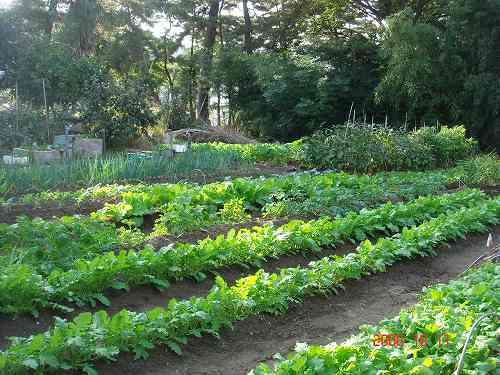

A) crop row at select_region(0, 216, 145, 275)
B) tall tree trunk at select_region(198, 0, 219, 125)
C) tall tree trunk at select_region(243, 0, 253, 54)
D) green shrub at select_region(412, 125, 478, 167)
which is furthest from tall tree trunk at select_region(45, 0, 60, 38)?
crop row at select_region(0, 216, 145, 275)

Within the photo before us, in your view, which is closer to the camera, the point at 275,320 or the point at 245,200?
the point at 275,320

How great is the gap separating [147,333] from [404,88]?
1617 centimetres

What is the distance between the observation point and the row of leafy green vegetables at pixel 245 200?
682 cm

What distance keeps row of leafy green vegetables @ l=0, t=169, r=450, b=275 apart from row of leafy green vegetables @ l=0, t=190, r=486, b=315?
0.53 feet

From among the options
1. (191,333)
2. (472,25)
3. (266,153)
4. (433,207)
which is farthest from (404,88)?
(191,333)

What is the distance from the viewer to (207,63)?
77.9ft

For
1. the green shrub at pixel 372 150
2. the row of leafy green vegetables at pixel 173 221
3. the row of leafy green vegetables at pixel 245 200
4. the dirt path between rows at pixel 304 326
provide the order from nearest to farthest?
the dirt path between rows at pixel 304 326
the row of leafy green vegetables at pixel 173 221
the row of leafy green vegetables at pixel 245 200
the green shrub at pixel 372 150

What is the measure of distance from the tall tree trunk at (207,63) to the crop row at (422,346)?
18986 mm

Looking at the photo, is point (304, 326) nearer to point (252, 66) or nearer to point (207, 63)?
point (252, 66)

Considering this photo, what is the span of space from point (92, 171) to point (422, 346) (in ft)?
21.3

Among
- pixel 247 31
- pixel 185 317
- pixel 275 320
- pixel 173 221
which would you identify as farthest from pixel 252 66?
pixel 185 317

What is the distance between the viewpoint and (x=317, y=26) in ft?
79.0

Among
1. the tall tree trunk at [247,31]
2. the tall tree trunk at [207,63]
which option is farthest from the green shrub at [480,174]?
the tall tree trunk at [247,31]

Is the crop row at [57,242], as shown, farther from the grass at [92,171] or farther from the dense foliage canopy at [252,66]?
the dense foliage canopy at [252,66]
